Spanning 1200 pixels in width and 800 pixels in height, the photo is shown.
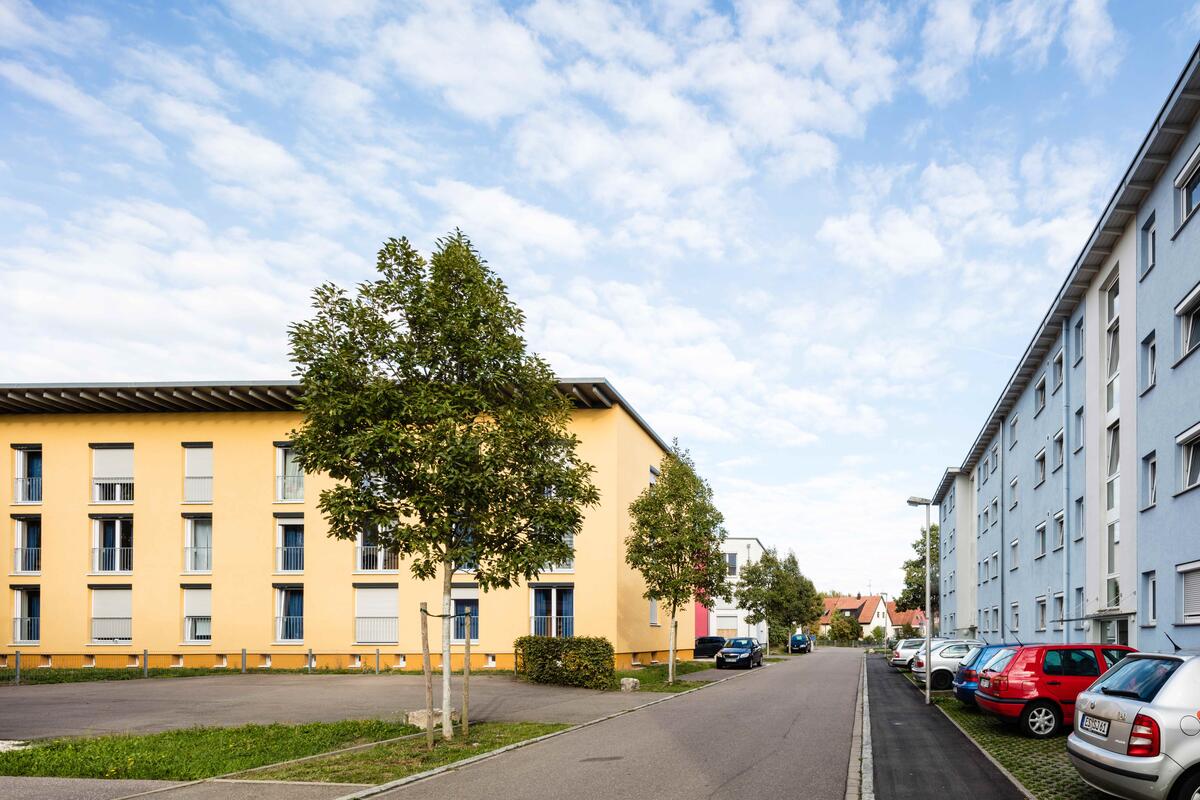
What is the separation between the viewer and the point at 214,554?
35312 mm

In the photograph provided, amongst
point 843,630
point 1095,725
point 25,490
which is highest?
point 25,490

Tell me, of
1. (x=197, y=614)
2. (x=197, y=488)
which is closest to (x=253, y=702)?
(x=197, y=614)

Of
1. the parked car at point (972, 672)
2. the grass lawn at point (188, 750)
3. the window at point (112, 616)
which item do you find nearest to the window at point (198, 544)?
the window at point (112, 616)

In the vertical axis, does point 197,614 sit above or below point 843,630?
above

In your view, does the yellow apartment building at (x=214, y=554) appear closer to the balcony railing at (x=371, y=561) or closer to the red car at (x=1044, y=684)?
the balcony railing at (x=371, y=561)

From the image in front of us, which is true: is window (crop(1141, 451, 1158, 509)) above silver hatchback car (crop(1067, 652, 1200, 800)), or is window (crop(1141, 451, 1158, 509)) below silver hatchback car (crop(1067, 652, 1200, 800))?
above

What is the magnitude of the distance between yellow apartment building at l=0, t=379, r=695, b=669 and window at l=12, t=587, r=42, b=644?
0.17 ft

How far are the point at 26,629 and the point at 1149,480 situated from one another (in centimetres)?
3576

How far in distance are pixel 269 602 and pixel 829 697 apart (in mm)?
20061

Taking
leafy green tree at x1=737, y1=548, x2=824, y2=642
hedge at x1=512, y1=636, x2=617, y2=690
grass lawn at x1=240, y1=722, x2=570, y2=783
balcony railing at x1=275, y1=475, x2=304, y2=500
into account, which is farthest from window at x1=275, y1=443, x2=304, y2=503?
leafy green tree at x1=737, y1=548, x2=824, y2=642

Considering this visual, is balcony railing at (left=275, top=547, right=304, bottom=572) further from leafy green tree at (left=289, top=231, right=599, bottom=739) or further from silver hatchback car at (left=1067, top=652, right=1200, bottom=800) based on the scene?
silver hatchback car at (left=1067, top=652, right=1200, bottom=800)

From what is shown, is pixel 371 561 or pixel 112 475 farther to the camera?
pixel 112 475

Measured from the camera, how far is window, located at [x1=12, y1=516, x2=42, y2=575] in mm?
35969

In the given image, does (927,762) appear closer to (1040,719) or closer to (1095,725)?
(1040,719)
